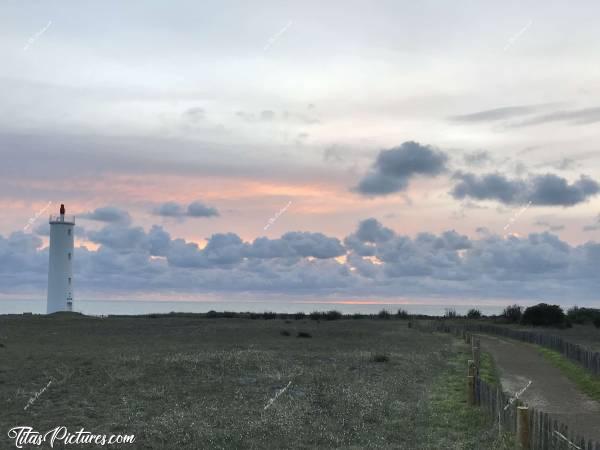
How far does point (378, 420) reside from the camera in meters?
19.6

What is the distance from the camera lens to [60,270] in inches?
3108

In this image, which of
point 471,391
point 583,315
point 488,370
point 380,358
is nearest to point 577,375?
point 488,370

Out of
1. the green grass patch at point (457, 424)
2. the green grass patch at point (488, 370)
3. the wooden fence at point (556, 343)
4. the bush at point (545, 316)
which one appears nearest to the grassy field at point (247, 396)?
the green grass patch at point (457, 424)

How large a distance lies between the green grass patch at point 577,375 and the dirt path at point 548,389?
334mm

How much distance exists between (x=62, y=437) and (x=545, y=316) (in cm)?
6676

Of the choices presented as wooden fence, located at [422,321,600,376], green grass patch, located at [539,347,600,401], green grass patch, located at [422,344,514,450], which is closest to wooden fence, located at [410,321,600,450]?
green grass patch, located at [422,344,514,450]

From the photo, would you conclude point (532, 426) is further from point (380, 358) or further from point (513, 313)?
point (513, 313)

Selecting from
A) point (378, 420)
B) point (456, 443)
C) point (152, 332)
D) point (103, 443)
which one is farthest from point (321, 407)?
point (152, 332)

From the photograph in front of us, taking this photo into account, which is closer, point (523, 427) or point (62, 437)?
point (523, 427)

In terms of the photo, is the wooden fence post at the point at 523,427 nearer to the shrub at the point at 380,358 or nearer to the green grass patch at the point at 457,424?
the green grass patch at the point at 457,424

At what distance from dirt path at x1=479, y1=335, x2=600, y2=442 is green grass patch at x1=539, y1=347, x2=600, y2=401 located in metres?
0.33

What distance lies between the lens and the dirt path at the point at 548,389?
2014 cm

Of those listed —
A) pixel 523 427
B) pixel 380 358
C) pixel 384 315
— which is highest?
pixel 523 427

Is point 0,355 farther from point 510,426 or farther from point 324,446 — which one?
point 510,426
